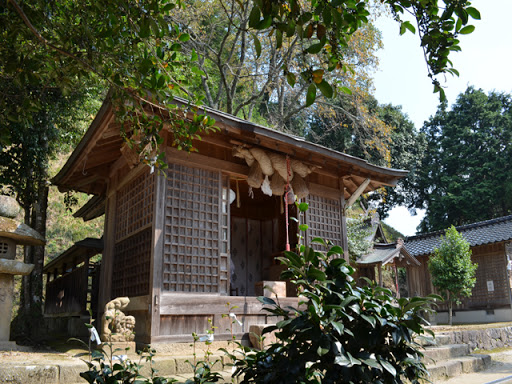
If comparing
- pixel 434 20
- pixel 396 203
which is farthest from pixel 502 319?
pixel 434 20

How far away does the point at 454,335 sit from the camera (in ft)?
30.0

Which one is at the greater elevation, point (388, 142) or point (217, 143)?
point (388, 142)

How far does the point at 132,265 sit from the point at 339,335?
640 cm

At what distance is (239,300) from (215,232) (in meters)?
1.30

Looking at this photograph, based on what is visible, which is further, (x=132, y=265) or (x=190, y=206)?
(x=132, y=265)

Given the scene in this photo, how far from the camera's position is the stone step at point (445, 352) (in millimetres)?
7074

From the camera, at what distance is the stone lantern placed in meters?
6.62

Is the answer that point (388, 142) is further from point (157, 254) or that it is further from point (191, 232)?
point (157, 254)

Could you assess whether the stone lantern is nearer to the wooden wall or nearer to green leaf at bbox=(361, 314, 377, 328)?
green leaf at bbox=(361, 314, 377, 328)

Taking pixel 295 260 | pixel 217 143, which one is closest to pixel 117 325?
pixel 217 143

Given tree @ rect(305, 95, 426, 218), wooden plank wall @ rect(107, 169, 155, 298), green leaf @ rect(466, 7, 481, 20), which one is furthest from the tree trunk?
tree @ rect(305, 95, 426, 218)

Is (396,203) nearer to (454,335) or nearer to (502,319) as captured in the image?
(502,319)

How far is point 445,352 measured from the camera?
291 inches

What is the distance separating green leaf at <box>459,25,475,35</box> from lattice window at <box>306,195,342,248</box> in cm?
631
